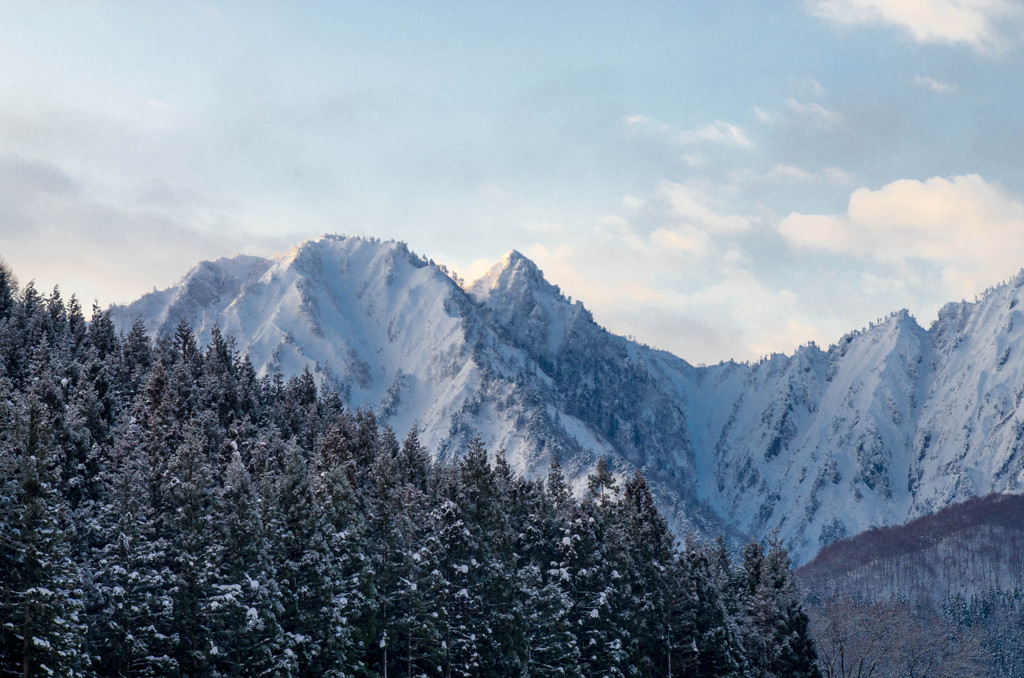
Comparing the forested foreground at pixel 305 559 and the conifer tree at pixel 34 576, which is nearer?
the conifer tree at pixel 34 576

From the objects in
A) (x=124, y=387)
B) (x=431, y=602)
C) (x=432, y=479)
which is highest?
(x=124, y=387)

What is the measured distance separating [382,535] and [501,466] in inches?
870

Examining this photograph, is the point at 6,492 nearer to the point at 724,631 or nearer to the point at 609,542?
the point at 609,542

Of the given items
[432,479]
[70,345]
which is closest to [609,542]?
[432,479]

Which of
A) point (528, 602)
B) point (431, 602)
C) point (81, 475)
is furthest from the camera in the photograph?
point (528, 602)

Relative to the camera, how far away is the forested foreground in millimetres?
52000

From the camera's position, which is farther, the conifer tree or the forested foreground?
the forested foreground

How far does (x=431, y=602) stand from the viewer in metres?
65.3

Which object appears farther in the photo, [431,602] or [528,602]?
[528,602]

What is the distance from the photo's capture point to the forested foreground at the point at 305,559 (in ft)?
171

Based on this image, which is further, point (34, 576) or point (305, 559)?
point (305, 559)

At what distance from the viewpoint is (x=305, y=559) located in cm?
6016

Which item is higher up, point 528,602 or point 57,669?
point 528,602

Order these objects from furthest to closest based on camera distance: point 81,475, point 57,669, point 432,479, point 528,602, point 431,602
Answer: point 432,479 < point 528,602 < point 431,602 < point 81,475 < point 57,669
